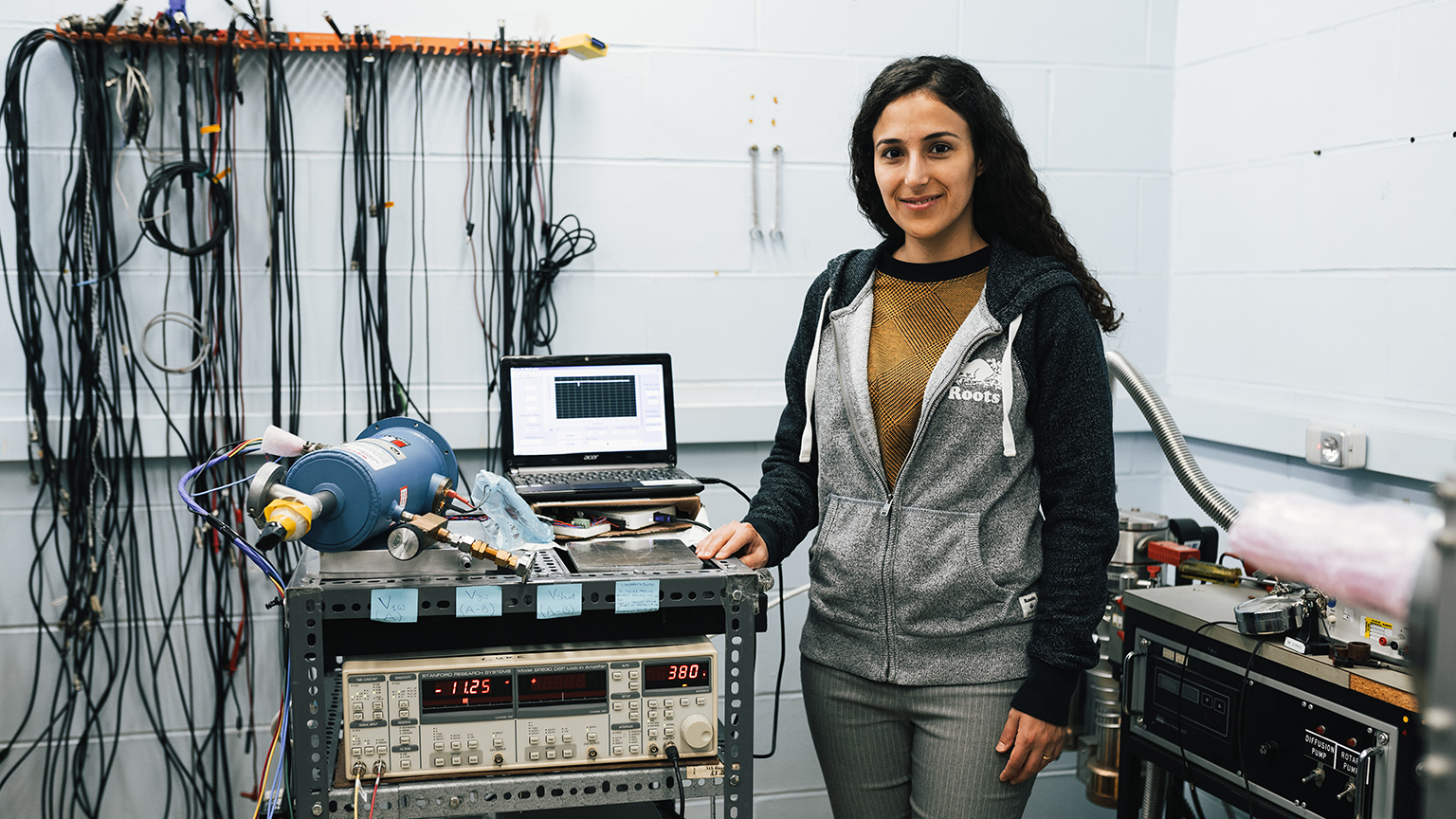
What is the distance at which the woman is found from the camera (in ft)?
4.33

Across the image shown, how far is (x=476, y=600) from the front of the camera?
1.18 m

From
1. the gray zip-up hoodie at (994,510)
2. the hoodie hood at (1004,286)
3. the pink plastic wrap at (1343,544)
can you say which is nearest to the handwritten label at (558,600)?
the gray zip-up hoodie at (994,510)

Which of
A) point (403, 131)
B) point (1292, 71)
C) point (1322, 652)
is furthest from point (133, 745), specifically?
point (1292, 71)

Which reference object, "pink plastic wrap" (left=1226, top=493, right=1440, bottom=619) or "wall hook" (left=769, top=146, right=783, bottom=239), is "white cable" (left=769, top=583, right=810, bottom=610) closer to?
"wall hook" (left=769, top=146, right=783, bottom=239)

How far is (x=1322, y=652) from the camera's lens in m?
1.57

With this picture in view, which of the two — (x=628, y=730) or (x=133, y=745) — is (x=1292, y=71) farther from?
(x=133, y=745)

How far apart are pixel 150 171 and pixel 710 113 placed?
47.9 inches

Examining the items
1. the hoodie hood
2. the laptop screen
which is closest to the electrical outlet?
the hoodie hood

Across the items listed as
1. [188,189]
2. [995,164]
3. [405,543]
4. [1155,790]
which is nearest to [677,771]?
[405,543]

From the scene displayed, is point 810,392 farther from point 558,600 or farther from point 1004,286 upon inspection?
point 558,600

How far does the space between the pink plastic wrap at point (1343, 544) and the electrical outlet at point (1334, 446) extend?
2.04 metres

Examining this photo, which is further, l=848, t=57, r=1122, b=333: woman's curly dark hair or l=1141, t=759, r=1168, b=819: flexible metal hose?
l=1141, t=759, r=1168, b=819: flexible metal hose

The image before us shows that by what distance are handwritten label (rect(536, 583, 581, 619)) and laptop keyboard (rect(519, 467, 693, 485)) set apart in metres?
0.61

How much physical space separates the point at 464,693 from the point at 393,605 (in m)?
0.13
